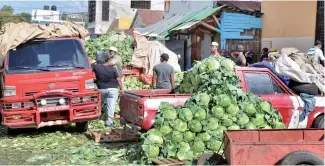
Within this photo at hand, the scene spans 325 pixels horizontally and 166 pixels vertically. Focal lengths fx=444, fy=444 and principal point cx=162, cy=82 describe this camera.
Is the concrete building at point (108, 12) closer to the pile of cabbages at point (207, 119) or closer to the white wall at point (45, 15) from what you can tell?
the white wall at point (45, 15)

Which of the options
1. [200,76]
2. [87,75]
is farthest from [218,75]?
[87,75]

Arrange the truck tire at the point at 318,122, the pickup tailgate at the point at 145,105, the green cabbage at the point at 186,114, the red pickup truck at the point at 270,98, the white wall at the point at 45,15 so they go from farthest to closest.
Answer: the white wall at the point at 45,15
the truck tire at the point at 318,122
the red pickup truck at the point at 270,98
the pickup tailgate at the point at 145,105
the green cabbage at the point at 186,114

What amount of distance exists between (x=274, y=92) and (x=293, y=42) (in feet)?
33.3

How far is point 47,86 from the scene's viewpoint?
30.2ft

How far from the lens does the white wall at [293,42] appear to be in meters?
Result: 17.3

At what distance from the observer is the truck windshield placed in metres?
9.50

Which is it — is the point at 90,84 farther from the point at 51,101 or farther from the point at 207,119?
the point at 207,119

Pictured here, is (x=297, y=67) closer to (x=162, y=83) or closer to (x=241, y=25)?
(x=162, y=83)

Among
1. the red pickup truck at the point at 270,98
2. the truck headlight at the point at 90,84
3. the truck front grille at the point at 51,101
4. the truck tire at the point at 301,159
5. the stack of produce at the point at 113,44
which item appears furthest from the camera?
the stack of produce at the point at 113,44

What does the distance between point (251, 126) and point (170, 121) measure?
135 centimetres

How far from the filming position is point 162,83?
11.2 meters

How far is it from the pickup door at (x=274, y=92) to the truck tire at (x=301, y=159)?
2924mm

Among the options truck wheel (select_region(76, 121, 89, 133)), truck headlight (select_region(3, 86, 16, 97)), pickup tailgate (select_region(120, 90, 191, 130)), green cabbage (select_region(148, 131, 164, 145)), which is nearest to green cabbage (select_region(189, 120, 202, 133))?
green cabbage (select_region(148, 131, 164, 145))

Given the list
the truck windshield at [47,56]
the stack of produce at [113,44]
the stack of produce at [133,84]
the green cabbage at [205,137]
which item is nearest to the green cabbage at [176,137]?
the green cabbage at [205,137]
